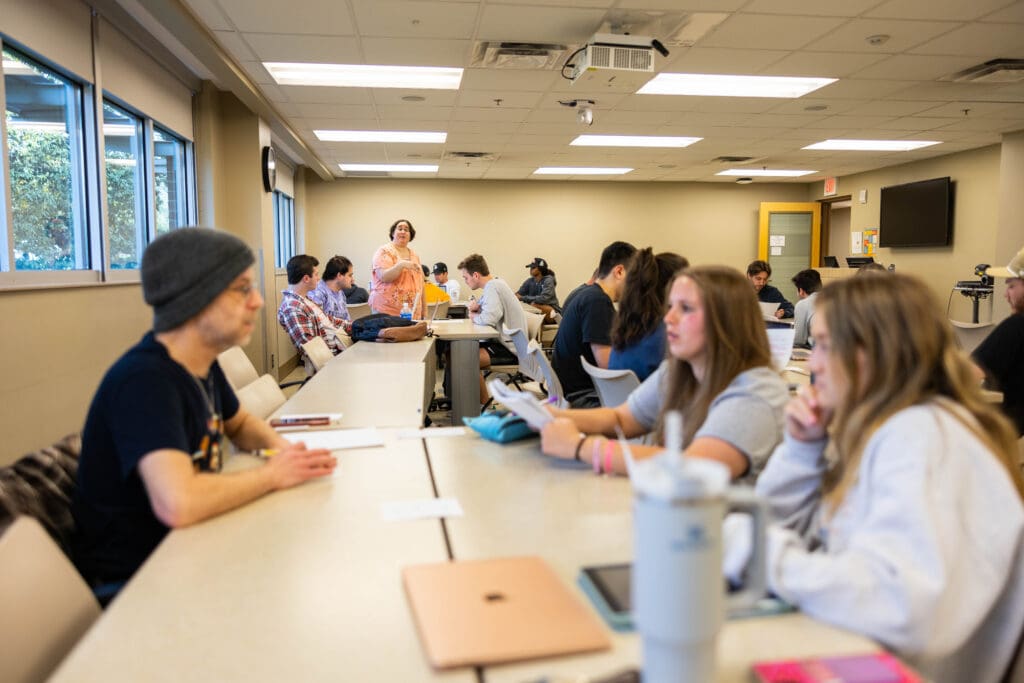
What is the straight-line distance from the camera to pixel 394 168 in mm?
10719

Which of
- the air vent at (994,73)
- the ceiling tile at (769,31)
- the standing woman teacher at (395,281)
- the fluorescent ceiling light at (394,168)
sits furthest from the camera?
the fluorescent ceiling light at (394,168)

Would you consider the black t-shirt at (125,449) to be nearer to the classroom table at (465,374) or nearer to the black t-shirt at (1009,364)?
the black t-shirt at (1009,364)

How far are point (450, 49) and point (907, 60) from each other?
3209mm

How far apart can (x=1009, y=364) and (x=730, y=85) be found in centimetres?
349

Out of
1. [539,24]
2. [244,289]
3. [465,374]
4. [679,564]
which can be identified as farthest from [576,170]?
[679,564]

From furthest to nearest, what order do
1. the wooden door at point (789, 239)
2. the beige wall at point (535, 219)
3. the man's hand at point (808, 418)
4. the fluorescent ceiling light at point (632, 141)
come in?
the wooden door at point (789, 239), the beige wall at point (535, 219), the fluorescent ceiling light at point (632, 141), the man's hand at point (808, 418)

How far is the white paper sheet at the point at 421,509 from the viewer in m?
1.51

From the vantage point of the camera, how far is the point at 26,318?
3457 mm

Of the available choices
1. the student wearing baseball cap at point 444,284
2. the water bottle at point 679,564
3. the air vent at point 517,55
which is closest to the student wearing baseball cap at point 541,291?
the student wearing baseball cap at point 444,284

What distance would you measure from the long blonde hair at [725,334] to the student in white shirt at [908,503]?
1.60 ft

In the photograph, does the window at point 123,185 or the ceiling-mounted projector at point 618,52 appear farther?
the window at point 123,185

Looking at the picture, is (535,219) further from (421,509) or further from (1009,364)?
(421,509)

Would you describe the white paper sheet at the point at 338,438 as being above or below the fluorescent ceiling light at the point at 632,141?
below

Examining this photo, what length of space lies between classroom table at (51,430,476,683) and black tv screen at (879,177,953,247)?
9676 mm
